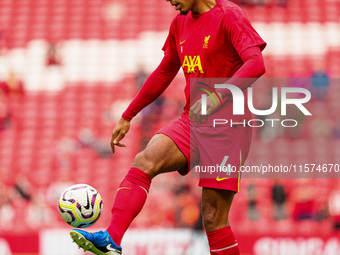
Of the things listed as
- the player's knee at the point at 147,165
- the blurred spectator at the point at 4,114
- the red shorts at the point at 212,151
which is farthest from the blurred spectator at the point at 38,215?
the player's knee at the point at 147,165

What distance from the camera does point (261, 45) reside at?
166 inches

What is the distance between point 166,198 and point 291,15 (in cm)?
624

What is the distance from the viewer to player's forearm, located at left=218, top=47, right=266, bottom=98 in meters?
4.02

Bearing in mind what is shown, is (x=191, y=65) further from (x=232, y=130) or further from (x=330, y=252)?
(x=330, y=252)

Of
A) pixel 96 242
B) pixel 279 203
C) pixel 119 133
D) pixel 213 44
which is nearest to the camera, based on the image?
pixel 96 242

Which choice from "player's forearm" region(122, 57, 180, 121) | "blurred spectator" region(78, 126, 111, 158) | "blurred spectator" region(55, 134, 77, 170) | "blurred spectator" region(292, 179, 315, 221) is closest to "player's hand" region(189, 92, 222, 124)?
"player's forearm" region(122, 57, 180, 121)

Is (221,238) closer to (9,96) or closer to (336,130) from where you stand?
(336,130)

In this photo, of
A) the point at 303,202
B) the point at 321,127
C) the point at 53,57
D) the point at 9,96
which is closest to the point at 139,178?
the point at 303,202

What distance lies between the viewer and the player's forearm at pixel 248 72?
13.2 feet

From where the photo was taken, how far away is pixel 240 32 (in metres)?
4.20

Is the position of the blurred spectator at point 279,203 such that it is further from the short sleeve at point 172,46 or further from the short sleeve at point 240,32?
the short sleeve at point 240,32

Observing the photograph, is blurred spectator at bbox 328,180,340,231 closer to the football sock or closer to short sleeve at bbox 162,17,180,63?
short sleeve at bbox 162,17,180,63

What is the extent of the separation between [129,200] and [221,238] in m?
0.82

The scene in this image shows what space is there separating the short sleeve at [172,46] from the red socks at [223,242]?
50.5 inches
